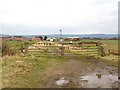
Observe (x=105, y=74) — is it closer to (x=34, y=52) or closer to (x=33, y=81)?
(x=33, y=81)

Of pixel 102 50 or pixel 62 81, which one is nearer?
pixel 62 81

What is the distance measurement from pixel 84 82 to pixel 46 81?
62.8 inches

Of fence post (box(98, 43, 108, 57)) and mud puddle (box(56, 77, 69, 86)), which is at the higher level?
fence post (box(98, 43, 108, 57))

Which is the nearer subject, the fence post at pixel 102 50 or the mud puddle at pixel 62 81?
the mud puddle at pixel 62 81

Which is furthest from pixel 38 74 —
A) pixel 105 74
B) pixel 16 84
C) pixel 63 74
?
pixel 105 74

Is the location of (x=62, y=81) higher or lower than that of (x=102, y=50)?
lower

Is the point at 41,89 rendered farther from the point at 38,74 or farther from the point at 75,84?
the point at 38,74

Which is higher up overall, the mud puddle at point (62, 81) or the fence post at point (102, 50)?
the fence post at point (102, 50)

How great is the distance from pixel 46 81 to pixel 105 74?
3802 mm

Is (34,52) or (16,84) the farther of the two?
(34,52)

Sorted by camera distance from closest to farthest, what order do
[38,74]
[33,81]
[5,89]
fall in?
[5,89], [33,81], [38,74]

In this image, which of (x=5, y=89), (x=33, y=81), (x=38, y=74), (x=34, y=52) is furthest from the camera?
(x=34, y=52)

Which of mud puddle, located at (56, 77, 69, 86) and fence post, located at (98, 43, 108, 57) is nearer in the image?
mud puddle, located at (56, 77, 69, 86)

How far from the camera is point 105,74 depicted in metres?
13.6
